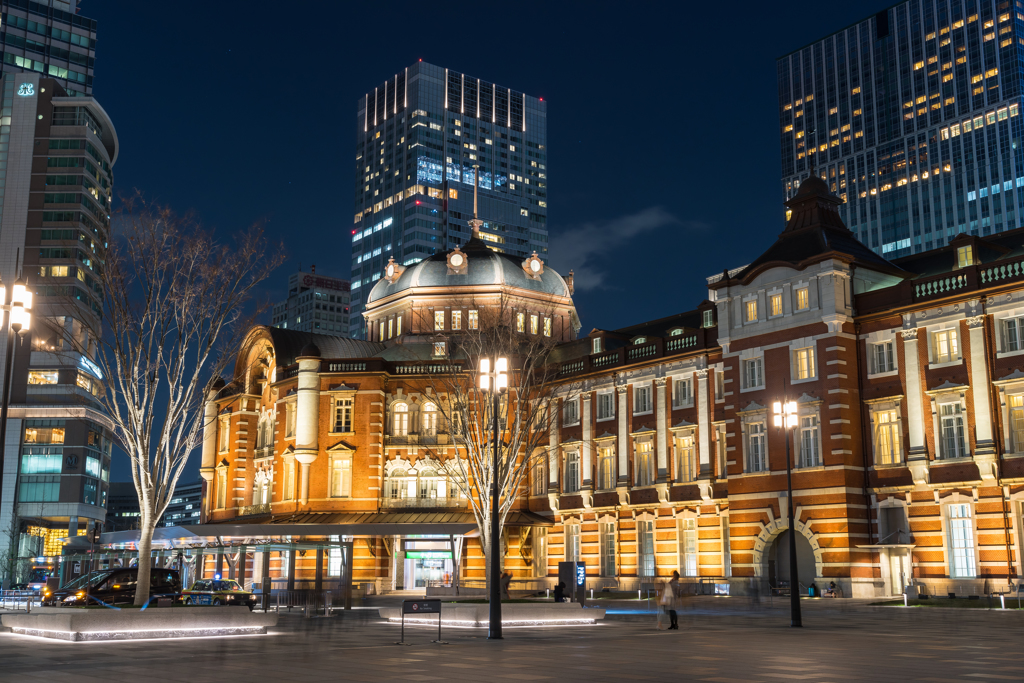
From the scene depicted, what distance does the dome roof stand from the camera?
7031 cm

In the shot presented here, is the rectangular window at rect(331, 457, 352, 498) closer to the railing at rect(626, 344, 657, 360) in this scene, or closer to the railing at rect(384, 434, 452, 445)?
the railing at rect(384, 434, 452, 445)

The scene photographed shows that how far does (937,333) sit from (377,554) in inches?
1353

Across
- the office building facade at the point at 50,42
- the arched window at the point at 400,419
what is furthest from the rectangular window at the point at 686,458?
the office building facade at the point at 50,42

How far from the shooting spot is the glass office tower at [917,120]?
147375 millimetres

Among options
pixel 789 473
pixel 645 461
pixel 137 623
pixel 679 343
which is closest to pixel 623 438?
pixel 645 461

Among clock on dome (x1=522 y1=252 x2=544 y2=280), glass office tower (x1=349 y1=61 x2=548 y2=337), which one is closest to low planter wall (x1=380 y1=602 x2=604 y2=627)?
clock on dome (x1=522 y1=252 x2=544 y2=280)

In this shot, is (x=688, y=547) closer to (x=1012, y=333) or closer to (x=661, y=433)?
(x=661, y=433)

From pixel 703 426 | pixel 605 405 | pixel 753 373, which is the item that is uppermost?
pixel 753 373

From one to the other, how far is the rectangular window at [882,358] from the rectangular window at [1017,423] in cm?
545

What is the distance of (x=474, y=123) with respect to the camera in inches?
7584

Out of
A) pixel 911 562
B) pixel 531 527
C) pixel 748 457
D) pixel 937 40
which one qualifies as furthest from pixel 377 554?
pixel 937 40

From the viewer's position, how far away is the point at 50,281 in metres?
116

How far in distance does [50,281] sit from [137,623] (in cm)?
9978

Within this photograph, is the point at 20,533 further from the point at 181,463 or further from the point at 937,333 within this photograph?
the point at 937,333
